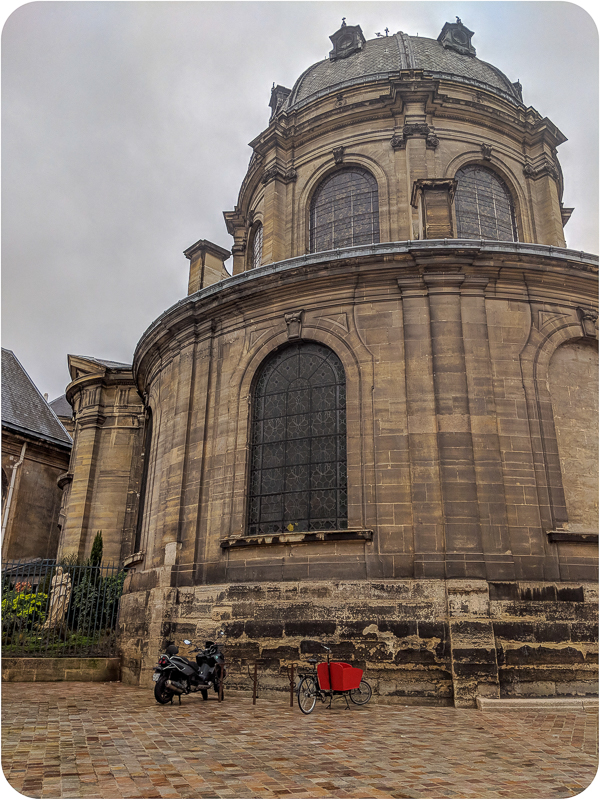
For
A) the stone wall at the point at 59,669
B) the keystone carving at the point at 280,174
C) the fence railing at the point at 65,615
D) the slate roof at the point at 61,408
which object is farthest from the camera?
the slate roof at the point at 61,408

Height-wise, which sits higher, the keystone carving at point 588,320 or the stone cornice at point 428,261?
the stone cornice at point 428,261

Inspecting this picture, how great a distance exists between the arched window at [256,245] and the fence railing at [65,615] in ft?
36.6

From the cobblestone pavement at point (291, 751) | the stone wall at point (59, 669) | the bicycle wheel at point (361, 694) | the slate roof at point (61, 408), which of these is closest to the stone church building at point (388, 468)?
the bicycle wheel at point (361, 694)

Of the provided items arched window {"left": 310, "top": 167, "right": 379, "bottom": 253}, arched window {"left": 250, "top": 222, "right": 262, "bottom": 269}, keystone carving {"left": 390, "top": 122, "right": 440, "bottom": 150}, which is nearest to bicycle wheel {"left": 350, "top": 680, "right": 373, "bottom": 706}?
arched window {"left": 310, "top": 167, "right": 379, "bottom": 253}

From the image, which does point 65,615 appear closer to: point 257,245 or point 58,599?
point 58,599

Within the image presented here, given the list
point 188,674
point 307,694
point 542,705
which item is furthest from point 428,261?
point 188,674

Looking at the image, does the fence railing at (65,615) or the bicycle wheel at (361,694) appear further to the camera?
the fence railing at (65,615)

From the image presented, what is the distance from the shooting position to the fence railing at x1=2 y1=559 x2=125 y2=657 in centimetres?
1436

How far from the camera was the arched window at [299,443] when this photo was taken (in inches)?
471

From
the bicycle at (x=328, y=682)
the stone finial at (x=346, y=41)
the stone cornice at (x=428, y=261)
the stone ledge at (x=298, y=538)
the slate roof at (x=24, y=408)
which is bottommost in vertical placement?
the bicycle at (x=328, y=682)

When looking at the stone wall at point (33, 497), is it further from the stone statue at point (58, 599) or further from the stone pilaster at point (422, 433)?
the stone pilaster at point (422, 433)

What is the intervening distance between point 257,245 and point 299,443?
11076 mm

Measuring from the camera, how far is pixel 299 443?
495 inches

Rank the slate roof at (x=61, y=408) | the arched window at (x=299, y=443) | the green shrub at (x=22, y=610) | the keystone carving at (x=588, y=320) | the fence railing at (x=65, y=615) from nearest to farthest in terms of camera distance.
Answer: the arched window at (x=299, y=443)
the keystone carving at (x=588, y=320)
the fence railing at (x=65, y=615)
the green shrub at (x=22, y=610)
the slate roof at (x=61, y=408)
